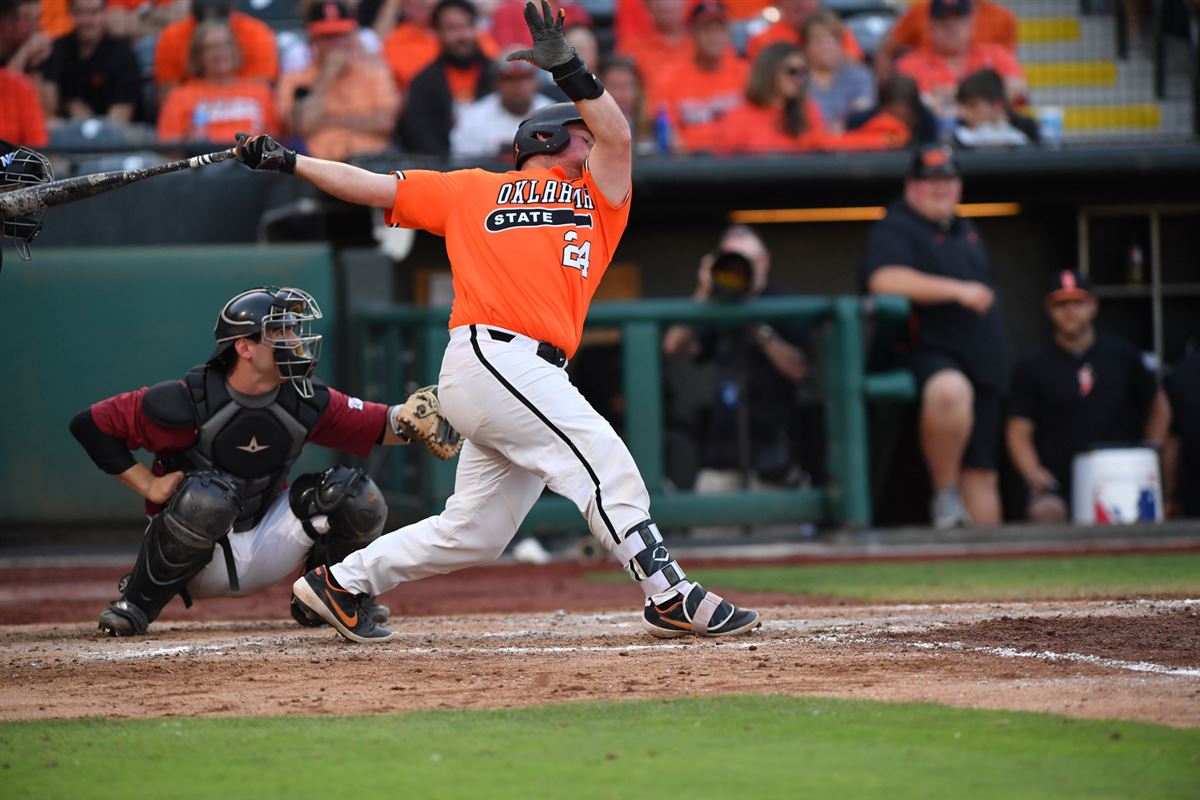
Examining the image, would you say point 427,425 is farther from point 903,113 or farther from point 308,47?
point 308,47

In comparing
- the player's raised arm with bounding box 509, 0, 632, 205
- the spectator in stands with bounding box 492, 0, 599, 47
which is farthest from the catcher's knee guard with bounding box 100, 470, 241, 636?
the spectator in stands with bounding box 492, 0, 599, 47

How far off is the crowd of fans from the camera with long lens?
1073mm

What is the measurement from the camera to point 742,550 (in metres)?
9.00

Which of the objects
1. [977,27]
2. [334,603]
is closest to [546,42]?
[334,603]

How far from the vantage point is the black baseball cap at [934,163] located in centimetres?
866

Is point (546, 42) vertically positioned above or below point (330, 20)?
below

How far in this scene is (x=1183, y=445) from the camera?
946 cm

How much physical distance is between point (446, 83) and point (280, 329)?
4.89 metres

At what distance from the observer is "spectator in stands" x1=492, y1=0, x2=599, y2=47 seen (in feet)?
33.5

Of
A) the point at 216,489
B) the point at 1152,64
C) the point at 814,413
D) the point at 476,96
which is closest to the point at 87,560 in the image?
the point at 476,96

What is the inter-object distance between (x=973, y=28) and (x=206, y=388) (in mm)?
6973

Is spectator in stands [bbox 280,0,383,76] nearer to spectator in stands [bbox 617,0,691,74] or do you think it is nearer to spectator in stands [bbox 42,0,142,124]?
spectator in stands [bbox 42,0,142,124]

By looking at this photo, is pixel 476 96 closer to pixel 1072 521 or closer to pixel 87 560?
pixel 87 560

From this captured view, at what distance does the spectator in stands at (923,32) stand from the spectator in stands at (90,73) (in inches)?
186
